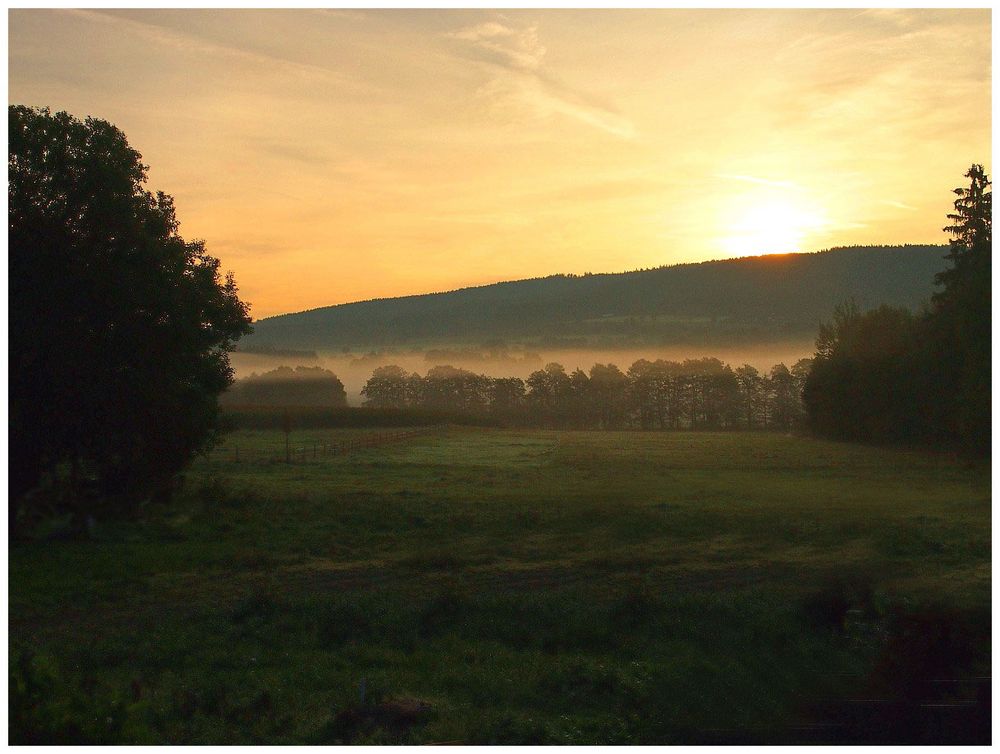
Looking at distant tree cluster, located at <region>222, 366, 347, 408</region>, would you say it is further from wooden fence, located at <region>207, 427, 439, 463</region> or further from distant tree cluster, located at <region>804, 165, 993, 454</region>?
distant tree cluster, located at <region>804, 165, 993, 454</region>

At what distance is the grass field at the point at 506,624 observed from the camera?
1315 cm

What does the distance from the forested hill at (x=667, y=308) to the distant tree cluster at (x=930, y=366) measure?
307ft

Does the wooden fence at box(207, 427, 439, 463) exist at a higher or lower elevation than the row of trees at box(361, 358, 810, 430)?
lower

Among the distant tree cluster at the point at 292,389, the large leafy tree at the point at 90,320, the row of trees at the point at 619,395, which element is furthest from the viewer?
the row of trees at the point at 619,395

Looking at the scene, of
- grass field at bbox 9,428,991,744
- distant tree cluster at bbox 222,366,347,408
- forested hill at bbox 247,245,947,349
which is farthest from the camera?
forested hill at bbox 247,245,947,349

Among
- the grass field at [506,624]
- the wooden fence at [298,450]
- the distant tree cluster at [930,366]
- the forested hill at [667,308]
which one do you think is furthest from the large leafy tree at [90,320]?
the forested hill at [667,308]

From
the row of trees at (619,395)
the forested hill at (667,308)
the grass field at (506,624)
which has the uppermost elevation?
the forested hill at (667,308)

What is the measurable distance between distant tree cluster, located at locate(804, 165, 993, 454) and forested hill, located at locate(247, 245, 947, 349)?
307ft

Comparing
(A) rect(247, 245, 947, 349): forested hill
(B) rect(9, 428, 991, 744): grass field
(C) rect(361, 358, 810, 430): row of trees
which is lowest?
(B) rect(9, 428, 991, 744): grass field

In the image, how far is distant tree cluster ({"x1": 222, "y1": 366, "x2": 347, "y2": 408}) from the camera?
80681 millimetres

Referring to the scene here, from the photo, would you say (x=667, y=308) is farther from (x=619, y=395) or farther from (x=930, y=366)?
(x=930, y=366)

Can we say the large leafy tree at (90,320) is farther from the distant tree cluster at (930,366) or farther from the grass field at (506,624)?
the distant tree cluster at (930,366)

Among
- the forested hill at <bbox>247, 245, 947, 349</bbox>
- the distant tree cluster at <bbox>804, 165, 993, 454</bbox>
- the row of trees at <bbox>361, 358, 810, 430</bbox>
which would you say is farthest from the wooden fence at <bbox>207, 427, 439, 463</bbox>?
the forested hill at <bbox>247, 245, 947, 349</bbox>

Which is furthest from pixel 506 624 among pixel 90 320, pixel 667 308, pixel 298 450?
pixel 667 308
